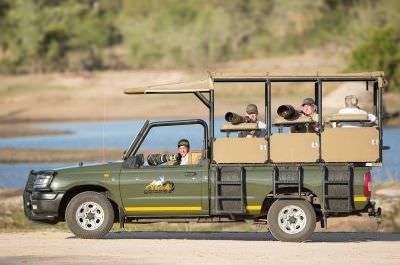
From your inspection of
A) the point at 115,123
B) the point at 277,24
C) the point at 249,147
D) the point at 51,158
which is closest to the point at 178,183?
the point at 249,147

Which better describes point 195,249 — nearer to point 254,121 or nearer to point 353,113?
point 254,121

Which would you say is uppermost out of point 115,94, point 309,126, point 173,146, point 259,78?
point 115,94

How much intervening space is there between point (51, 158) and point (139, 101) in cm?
1366

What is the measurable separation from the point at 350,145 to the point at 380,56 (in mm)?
35684

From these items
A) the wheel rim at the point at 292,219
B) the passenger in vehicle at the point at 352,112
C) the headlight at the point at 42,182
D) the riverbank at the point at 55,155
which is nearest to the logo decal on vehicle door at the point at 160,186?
the headlight at the point at 42,182

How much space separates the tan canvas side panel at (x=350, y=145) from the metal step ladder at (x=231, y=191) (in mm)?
1103

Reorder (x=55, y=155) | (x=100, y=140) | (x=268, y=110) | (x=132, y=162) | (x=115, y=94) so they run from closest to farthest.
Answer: (x=268, y=110) < (x=132, y=162) < (x=55, y=155) < (x=100, y=140) < (x=115, y=94)

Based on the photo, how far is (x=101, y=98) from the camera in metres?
54.0

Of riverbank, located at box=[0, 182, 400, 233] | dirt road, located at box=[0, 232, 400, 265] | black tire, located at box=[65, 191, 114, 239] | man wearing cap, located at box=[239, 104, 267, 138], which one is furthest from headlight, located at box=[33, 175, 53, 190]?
riverbank, located at box=[0, 182, 400, 233]

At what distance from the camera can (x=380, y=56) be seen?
52406 mm

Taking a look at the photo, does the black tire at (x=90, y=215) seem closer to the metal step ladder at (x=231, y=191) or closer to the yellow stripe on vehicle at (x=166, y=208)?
the yellow stripe on vehicle at (x=166, y=208)

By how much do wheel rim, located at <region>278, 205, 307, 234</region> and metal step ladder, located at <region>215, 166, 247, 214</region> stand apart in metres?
0.52

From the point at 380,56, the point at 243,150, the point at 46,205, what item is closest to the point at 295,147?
the point at 243,150

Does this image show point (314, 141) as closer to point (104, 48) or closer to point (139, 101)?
point (139, 101)
